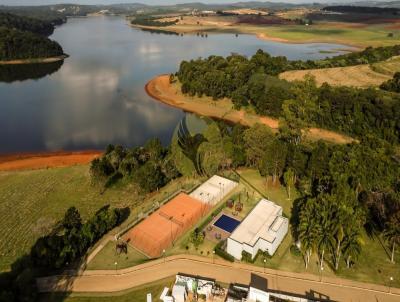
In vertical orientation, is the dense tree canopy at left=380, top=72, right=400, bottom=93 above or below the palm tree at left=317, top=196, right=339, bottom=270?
below

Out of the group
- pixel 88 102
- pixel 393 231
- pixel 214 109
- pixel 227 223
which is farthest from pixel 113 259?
pixel 88 102

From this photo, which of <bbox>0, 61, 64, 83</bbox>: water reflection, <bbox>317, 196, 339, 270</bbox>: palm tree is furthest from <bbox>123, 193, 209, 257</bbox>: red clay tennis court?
<bbox>0, 61, 64, 83</bbox>: water reflection

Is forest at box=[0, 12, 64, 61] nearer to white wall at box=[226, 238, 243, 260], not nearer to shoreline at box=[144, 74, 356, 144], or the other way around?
shoreline at box=[144, 74, 356, 144]

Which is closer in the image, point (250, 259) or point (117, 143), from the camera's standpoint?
point (250, 259)

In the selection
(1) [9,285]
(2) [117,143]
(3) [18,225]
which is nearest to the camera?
(1) [9,285]

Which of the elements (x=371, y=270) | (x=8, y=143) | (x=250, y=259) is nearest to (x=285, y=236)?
(x=250, y=259)

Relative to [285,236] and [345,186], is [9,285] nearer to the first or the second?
[285,236]
